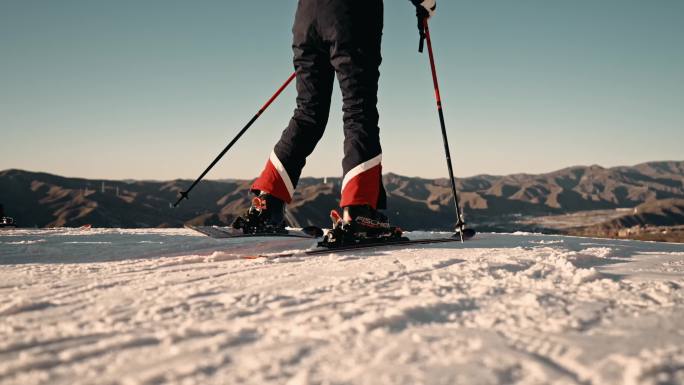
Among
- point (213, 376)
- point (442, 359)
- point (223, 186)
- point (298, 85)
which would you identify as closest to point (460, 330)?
point (442, 359)

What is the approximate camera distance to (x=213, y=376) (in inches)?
36.1

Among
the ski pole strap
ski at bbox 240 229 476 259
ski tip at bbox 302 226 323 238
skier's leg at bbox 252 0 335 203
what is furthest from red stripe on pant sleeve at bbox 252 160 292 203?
the ski pole strap

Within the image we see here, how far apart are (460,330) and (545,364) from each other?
260 mm

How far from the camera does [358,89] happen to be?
3.20 metres

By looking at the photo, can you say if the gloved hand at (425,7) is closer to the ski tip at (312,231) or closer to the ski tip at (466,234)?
the ski tip at (466,234)

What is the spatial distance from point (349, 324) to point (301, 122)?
8.80ft

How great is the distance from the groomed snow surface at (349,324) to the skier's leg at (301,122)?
153 centimetres

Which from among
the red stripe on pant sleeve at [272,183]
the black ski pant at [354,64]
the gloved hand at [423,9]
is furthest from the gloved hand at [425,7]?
the red stripe on pant sleeve at [272,183]

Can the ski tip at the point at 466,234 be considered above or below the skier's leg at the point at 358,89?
below

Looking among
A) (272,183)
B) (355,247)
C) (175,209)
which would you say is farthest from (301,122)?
(175,209)

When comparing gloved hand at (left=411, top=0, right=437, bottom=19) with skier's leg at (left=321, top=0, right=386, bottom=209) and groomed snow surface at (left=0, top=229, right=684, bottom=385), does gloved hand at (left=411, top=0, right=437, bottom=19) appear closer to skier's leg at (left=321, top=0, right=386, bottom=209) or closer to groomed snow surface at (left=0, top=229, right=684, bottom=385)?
skier's leg at (left=321, top=0, right=386, bottom=209)

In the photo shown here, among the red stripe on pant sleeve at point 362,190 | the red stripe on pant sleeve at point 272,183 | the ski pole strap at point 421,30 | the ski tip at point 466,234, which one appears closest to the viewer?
the red stripe on pant sleeve at point 362,190

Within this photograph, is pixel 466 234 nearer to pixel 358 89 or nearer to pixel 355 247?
pixel 355 247

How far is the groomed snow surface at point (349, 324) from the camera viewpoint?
36.9 inches
